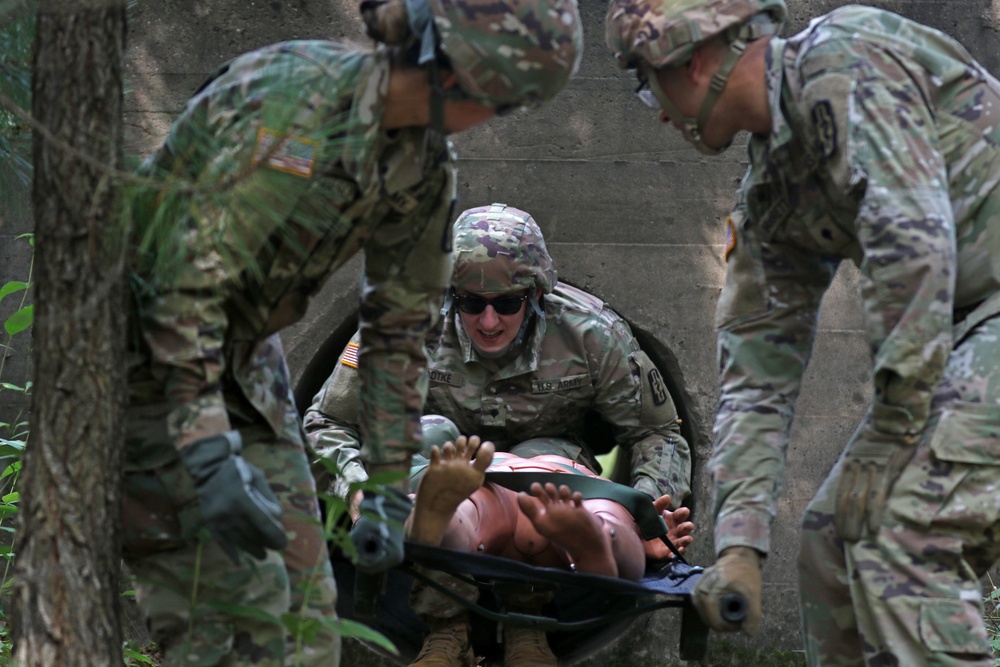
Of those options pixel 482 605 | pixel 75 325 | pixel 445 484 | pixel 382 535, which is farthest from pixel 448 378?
pixel 75 325

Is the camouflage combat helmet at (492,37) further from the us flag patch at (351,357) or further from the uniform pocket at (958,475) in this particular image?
the us flag patch at (351,357)

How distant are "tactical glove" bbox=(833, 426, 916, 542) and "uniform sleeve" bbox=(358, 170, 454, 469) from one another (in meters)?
0.96

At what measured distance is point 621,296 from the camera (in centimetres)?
527

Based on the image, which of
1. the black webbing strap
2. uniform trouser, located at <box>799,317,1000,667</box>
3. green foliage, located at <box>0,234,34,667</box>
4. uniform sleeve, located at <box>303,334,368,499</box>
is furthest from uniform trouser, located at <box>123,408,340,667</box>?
uniform sleeve, located at <box>303,334,368,499</box>

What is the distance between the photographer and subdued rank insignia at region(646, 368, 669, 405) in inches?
192

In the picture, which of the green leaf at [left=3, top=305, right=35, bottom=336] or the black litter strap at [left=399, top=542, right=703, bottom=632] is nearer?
the green leaf at [left=3, top=305, right=35, bottom=336]

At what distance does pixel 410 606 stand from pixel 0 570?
5.46 feet

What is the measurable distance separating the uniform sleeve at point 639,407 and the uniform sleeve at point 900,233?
2.21 m

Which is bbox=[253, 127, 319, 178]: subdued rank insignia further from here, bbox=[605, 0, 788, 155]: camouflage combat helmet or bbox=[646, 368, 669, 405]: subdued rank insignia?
bbox=[646, 368, 669, 405]: subdued rank insignia

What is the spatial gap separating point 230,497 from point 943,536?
139cm

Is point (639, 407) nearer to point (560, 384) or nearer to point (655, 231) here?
point (560, 384)

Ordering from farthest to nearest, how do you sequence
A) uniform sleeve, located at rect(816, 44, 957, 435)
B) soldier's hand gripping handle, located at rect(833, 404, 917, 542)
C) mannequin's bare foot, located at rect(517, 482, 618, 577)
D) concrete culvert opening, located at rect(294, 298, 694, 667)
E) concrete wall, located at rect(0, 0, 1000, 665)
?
concrete wall, located at rect(0, 0, 1000, 665) < concrete culvert opening, located at rect(294, 298, 694, 667) < mannequin's bare foot, located at rect(517, 482, 618, 577) < soldier's hand gripping handle, located at rect(833, 404, 917, 542) < uniform sleeve, located at rect(816, 44, 957, 435)

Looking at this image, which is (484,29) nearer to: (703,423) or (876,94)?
(876,94)

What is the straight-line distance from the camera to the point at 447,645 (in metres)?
4.48
